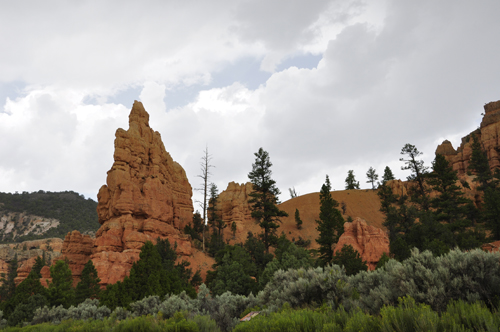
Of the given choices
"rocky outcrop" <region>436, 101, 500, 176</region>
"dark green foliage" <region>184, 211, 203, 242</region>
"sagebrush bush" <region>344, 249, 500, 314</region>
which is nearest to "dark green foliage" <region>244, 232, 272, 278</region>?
"dark green foliage" <region>184, 211, 203, 242</region>

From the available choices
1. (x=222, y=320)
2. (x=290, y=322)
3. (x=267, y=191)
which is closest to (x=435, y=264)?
(x=290, y=322)

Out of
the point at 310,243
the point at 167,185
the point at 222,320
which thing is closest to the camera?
the point at 222,320

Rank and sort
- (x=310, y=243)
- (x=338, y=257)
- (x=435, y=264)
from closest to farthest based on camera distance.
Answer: (x=435, y=264), (x=338, y=257), (x=310, y=243)

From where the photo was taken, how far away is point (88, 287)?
93.4ft

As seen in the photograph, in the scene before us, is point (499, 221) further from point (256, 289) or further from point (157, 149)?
point (157, 149)

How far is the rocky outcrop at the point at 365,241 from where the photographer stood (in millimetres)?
36031

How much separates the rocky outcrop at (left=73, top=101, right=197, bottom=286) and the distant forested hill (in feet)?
206

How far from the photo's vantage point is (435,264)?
25.4ft

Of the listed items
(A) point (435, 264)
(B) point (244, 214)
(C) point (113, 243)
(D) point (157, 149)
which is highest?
(D) point (157, 149)

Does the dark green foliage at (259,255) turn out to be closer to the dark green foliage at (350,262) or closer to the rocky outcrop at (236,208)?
the dark green foliage at (350,262)

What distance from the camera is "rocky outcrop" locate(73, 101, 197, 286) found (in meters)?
36.1

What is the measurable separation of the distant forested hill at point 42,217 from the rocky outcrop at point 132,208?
62.9m

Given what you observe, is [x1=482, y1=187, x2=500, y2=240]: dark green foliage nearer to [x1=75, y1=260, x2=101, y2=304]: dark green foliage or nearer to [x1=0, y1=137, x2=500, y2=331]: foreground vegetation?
[x1=0, y1=137, x2=500, y2=331]: foreground vegetation

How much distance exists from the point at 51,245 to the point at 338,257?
75.3m
